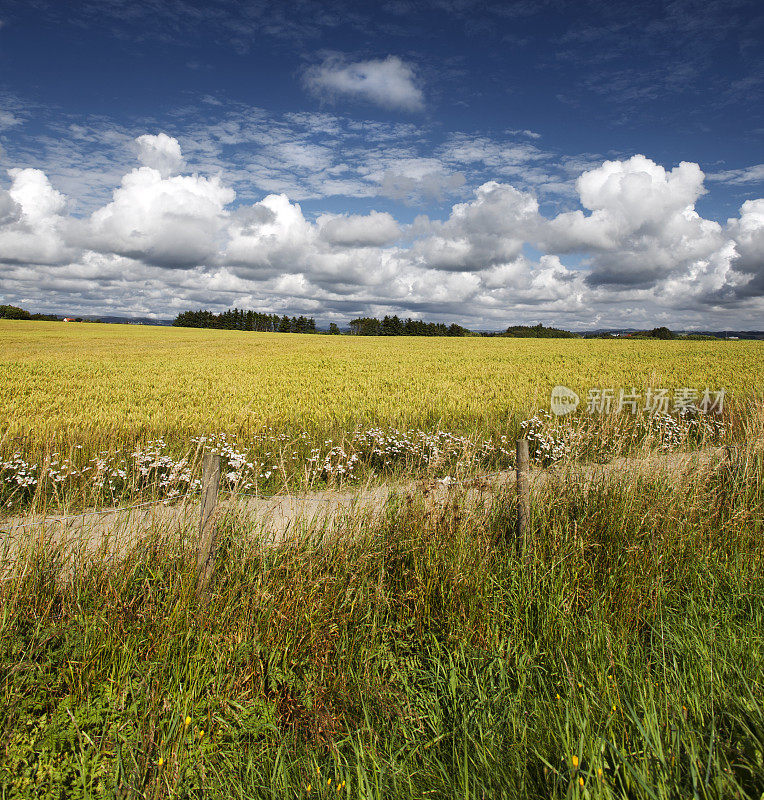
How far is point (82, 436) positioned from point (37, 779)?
301 inches

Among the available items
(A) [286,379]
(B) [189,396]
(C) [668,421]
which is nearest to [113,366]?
(A) [286,379]

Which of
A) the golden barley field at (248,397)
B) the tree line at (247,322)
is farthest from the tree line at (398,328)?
the golden barley field at (248,397)

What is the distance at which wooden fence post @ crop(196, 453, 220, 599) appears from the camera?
3928mm

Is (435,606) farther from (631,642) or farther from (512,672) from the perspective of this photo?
(631,642)

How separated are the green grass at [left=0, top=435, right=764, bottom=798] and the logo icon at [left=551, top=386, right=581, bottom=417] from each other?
27.6 feet

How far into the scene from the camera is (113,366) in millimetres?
24203

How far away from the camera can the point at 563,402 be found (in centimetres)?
1470

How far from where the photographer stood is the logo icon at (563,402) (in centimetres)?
1343

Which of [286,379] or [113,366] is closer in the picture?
[286,379]

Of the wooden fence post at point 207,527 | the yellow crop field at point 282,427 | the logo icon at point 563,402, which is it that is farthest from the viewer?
the logo icon at point 563,402

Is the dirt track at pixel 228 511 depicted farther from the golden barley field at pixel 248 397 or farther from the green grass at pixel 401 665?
the golden barley field at pixel 248 397

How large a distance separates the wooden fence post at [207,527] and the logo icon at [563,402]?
1075 centimetres

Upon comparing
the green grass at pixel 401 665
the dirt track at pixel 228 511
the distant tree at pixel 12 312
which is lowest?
the green grass at pixel 401 665

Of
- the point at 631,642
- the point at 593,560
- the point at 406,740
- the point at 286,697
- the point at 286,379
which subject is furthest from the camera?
the point at 286,379
